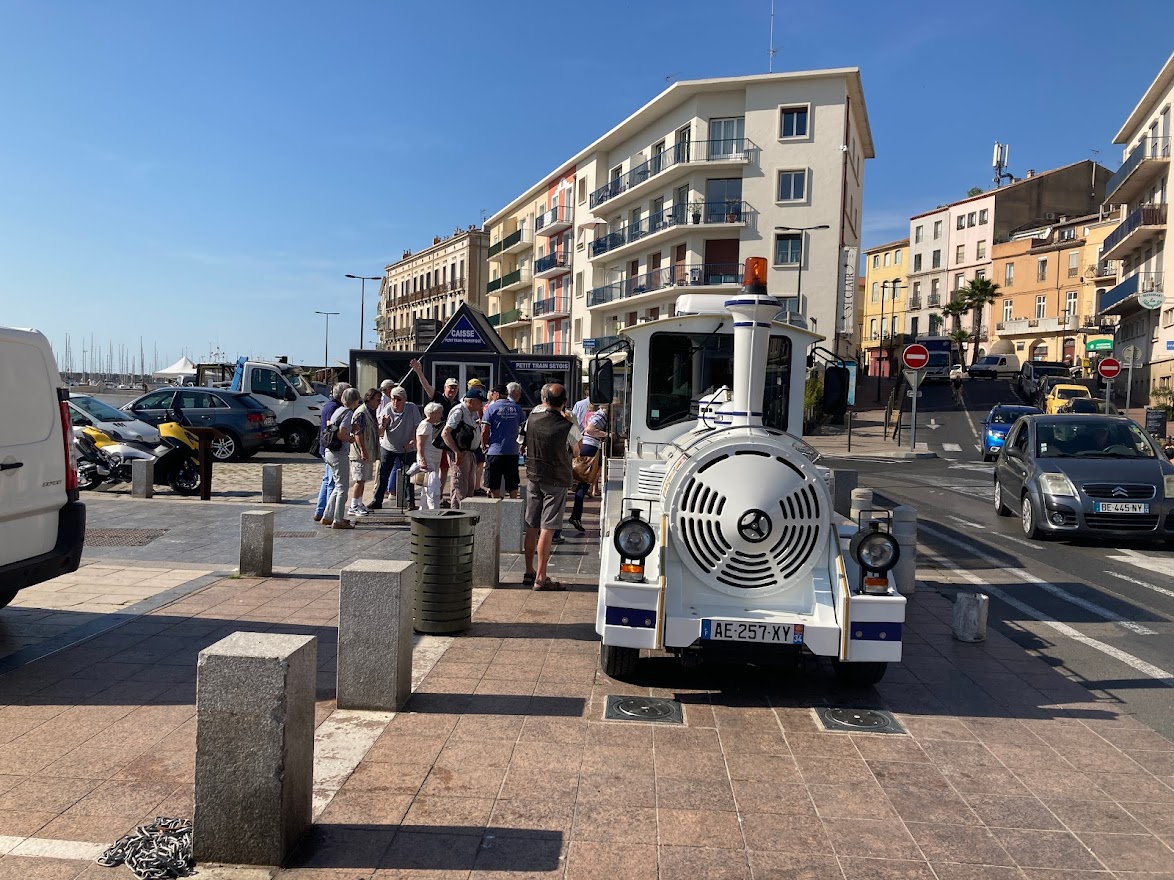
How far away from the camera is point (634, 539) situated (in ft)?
17.5

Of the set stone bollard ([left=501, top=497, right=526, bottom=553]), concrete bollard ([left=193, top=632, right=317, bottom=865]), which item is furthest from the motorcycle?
concrete bollard ([left=193, top=632, right=317, bottom=865])

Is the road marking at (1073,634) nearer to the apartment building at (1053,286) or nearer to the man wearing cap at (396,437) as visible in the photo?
the man wearing cap at (396,437)

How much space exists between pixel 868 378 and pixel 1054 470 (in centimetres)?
5459

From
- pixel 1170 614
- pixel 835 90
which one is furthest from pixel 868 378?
pixel 1170 614

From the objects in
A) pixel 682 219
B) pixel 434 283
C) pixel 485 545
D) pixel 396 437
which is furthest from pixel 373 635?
pixel 434 283

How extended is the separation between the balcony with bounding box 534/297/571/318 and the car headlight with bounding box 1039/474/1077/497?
49.0 metres

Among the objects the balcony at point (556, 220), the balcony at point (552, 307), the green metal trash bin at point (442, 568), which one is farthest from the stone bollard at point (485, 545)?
the balcony at point (556, 220)

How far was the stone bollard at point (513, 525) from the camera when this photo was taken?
1019cm

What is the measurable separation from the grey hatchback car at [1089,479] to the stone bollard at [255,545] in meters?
9.34

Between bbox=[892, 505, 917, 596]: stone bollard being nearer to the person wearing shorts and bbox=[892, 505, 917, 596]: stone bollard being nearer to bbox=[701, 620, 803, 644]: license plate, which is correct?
the person wearing shorts

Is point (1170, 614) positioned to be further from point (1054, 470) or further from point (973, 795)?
point (973, 795)

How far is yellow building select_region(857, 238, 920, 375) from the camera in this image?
8312 centimetres

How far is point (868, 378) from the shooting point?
64.6 m

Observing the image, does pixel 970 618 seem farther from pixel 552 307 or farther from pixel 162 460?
pixel 552 307
